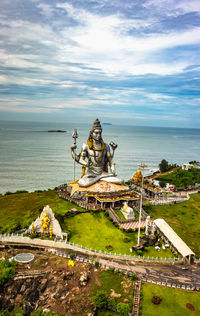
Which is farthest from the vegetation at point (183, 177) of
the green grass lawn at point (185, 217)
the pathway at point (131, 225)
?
the pathway at point (131, 225)

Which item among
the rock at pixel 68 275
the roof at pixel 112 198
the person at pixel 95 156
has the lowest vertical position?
the rock at pixel 68 275

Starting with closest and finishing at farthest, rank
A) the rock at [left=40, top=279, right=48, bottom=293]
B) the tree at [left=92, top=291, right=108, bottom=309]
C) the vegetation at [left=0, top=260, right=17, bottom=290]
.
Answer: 1. the tree at [left=92, top=291, right=108, bottom=309]
2. the rock at [left=40, top=279, right=48, bottom=293]
3. the vegetation at [left=0, top=260, right=17, bottom=290]

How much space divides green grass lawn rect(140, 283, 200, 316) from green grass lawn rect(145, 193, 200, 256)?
27.9ft

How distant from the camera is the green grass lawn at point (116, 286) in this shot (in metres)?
20.6

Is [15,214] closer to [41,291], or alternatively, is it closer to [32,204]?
[32,204]

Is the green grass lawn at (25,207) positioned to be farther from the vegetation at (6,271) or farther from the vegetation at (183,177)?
the vegetation at (183,177)

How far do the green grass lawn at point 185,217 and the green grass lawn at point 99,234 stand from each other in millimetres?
5562

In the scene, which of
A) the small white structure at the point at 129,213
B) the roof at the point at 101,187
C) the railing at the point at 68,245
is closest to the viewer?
the railing at the point at 68,245

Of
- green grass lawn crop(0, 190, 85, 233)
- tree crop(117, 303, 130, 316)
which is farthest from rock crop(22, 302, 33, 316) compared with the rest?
green grass lawn crop(0, 190, 85, 233)

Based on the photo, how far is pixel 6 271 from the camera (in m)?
22.5

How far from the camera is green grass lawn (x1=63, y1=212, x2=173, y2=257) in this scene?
28.7 meters

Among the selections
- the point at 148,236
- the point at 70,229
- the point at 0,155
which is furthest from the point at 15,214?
the point at 0,155

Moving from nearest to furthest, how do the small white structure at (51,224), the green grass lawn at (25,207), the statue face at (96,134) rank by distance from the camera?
1. the small white structure at (51,224)
2. the green grass lawn at (25,207)
3. the statue face at (96,134)

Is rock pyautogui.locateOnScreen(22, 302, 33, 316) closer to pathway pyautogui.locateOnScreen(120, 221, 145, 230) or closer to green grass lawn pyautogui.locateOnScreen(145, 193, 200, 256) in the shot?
pathway pyautogui.locateOnScreen(120, 221, 145, 230)
